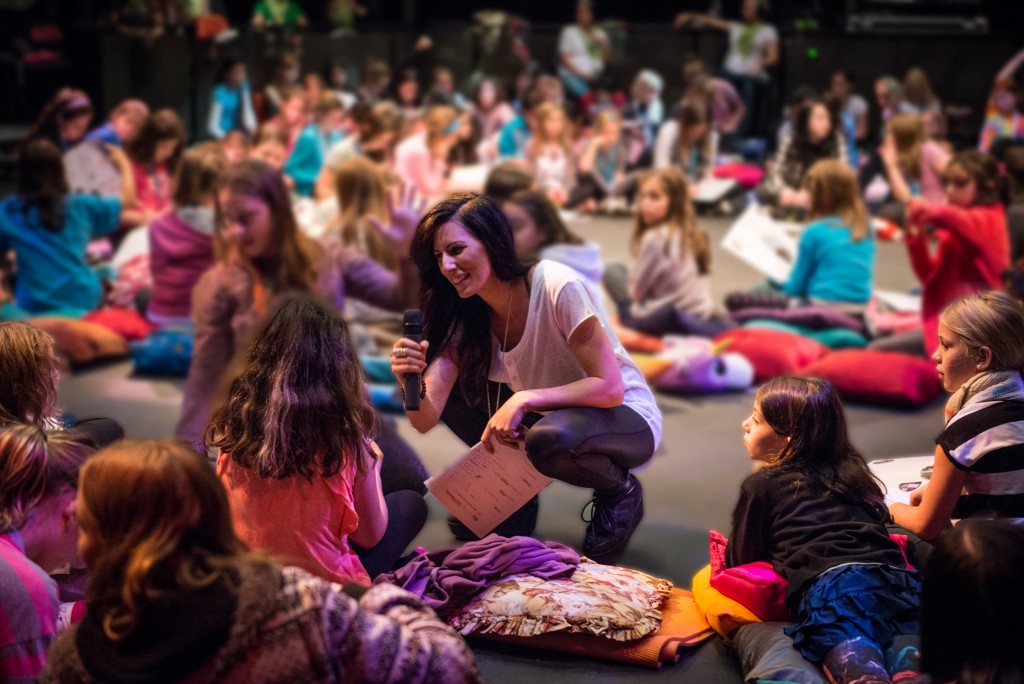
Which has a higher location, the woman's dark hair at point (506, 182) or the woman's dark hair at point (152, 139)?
the woman's dark hair at point (506, 182)

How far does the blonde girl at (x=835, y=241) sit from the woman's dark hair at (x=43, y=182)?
3724 mm

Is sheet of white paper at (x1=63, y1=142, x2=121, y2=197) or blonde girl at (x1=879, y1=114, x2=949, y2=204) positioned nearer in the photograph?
sheet of white paper at (x1=63, y1=142, x2=121, y2=197)

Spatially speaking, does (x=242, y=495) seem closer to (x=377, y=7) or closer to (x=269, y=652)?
(x=269, y=652)

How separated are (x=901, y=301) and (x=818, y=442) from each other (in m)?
4.37

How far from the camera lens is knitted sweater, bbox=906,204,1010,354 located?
5.54 metres

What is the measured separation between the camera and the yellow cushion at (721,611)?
2.90 metres

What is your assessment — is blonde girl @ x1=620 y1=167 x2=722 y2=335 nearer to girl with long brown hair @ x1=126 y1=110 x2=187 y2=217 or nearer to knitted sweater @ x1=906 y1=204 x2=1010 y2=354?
knitted sweater @ x1=906 y1=204 x2=1010 y2=354

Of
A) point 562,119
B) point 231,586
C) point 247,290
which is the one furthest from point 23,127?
point 231,586

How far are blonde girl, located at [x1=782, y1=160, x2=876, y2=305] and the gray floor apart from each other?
95 cm

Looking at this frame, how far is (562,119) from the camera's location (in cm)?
1035

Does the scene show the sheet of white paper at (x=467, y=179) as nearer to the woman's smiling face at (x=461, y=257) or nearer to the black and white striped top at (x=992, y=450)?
the woman's smiling face at (x=461, y=257)

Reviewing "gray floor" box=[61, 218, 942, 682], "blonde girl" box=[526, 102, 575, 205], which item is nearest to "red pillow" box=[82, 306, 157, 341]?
"gray floor" box=[61, 218, 942, 682]

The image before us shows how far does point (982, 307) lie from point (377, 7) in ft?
40.9

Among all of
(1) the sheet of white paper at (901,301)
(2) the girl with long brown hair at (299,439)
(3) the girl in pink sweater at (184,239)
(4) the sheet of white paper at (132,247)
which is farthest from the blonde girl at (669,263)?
(2) the girl with long brown hair at (299,439)
